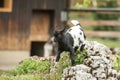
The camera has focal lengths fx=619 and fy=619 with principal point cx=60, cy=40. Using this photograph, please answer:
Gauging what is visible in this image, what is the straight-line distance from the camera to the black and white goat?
12.9 metres

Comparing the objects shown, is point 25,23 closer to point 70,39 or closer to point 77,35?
point 77,35

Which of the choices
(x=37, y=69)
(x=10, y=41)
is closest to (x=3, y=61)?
(x=10, y=41)

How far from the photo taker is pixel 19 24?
23.0 meters

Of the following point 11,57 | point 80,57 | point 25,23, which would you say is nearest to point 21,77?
point 80,57

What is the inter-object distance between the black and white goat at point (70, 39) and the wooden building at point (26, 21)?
29.8ft

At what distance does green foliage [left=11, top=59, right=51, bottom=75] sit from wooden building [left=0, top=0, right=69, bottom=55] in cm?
790

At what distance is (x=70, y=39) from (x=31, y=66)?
6.01 feet

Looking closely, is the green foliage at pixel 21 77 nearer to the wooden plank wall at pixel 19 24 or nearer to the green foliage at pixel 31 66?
the green foliage at pixel 31 66

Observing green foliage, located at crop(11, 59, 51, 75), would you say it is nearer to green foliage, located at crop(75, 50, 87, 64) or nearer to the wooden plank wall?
green foliage, located at crop(75, 50, 87, 64)

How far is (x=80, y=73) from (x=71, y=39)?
1.13 metres

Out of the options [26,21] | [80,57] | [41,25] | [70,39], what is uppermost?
[70,39]

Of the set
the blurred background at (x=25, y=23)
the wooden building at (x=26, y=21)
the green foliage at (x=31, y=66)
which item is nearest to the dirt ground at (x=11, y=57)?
the blurred background at (x=25, y=23)

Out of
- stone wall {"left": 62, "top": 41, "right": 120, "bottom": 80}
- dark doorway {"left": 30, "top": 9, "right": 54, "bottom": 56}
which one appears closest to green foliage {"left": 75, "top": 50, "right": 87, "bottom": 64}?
stone wall {"left": 62, "top": 41, "right": 120, "bottom": 80}

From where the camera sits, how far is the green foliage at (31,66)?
14.5 m
